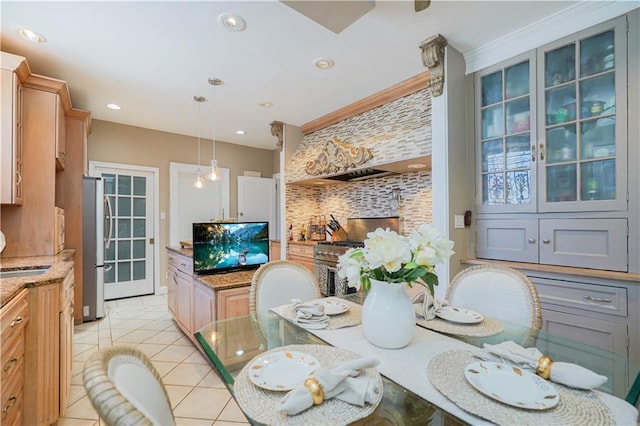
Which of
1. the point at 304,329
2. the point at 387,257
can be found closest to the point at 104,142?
the point at 304,329

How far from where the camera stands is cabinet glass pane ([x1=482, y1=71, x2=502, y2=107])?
2434mm

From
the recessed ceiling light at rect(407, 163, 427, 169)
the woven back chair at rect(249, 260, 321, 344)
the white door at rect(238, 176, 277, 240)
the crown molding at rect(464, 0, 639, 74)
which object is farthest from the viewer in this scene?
the white door at rect(238, 176, 277, 240)

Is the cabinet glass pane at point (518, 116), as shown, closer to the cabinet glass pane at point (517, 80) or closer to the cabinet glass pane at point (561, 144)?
the cabinet glass pane at point (517, 80)

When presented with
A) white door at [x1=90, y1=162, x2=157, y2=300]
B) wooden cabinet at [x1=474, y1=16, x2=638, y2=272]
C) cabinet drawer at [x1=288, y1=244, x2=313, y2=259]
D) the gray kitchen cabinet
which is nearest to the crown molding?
wooden cabinet at [x1=474, y1=16, x2=638, y2=272]

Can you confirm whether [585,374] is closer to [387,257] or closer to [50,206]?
[387,257]

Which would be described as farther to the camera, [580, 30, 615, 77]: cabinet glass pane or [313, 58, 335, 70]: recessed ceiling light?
[313, 58, 335, 70]: recessed ceiling light

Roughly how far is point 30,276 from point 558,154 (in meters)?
3.57

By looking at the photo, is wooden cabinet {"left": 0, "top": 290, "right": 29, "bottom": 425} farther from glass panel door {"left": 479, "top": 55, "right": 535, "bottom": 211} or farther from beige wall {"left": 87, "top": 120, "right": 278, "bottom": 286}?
beige wall {"left": 87, "top": 120, "right": 278, "bottom": 286}

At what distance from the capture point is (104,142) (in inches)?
167

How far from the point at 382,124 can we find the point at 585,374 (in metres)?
2.91

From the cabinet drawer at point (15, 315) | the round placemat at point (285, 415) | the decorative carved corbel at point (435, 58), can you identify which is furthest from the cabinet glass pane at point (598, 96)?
the cabinet drawer at point (15, 315)

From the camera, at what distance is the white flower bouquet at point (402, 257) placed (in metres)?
0.99

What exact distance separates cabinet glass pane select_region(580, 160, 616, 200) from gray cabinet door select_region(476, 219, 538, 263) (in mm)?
369

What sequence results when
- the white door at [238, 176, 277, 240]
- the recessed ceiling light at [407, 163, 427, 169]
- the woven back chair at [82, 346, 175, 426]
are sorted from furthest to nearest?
the white door at [238, 176, 277, 240], the recessed ceiling light at [407, 163, 427, 169], the woven back chair at [82, 346, 175, 426]
